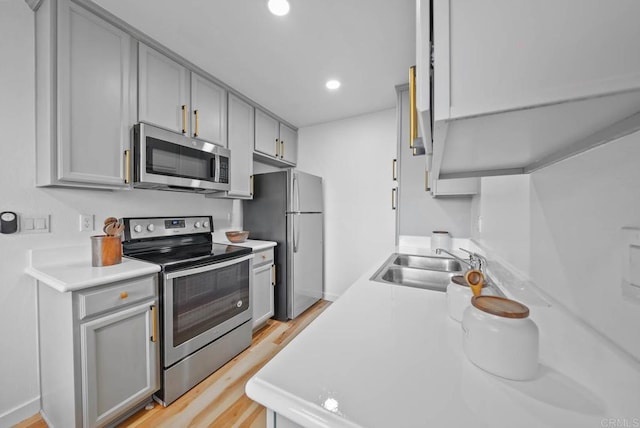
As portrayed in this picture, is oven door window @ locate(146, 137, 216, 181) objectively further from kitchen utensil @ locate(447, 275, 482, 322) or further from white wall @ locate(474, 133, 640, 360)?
white wall @ locate(474, 133, 640, 360)

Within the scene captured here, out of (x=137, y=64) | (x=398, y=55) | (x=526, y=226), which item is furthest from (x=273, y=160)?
(x=526, y=226)

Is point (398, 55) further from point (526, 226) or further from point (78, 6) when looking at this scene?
point (78, 6)

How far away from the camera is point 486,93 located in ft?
1.20

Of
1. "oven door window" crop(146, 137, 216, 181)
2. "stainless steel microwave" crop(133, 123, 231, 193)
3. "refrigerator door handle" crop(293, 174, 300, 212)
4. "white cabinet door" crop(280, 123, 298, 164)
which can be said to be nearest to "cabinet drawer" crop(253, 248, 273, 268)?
"refrigerator door handle" crop(293, 174, 300, 212)

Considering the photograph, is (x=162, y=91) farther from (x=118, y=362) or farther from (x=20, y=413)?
(x=20, y=413)

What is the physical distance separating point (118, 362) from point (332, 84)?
2.64m

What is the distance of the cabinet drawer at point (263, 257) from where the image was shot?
92.2 inches

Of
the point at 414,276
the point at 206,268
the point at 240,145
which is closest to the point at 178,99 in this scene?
the point at 240,145

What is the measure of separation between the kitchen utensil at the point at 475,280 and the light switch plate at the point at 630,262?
0.28 m

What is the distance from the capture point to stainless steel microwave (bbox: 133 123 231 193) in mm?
1591

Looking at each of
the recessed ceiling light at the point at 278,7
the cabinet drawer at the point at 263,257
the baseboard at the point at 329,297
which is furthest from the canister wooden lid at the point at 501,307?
the baseboard at the point at 329,297

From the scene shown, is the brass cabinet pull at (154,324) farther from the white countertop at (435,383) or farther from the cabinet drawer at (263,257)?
the white countertop at (435,383)

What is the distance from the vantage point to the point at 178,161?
1.81 metres

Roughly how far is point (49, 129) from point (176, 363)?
5.11 ft
